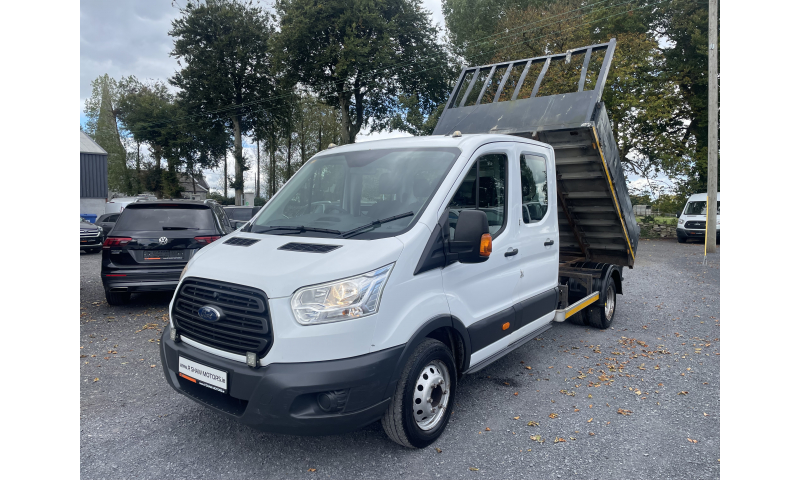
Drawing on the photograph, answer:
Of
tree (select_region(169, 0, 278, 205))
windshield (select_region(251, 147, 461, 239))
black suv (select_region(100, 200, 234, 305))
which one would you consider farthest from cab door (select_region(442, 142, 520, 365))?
tree (select_region(169, 0, 278, 205))

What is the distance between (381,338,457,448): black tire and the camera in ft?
10.5

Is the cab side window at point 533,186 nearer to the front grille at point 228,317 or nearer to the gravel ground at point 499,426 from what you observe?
the gravel ground at point 499,426

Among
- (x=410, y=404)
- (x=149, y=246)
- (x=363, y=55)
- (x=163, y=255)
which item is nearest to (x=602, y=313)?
(x=410, y=404)

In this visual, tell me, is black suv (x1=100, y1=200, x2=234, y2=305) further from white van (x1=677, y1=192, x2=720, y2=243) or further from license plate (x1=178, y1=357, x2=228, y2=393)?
white van (x1=677, y1=192, x2=720, y2=243)

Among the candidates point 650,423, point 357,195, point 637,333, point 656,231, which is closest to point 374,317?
point 357,195

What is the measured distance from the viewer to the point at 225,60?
130 feet

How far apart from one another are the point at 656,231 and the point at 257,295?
25052mm

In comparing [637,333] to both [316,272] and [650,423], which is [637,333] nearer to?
[650,423]

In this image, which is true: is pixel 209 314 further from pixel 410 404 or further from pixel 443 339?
pixel 443 339

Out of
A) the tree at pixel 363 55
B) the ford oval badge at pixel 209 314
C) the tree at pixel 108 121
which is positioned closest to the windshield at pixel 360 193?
the ford oval badge at pixel 209 314

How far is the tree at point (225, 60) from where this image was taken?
39.0 meters

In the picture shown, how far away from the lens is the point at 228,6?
39500 mm

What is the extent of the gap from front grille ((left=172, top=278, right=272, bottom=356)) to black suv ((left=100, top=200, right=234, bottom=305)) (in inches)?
170

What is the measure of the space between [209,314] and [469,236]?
1742mm
